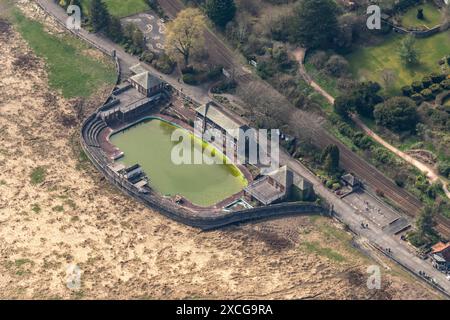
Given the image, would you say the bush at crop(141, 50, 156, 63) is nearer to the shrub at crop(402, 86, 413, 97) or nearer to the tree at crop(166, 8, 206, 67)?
the tree at crop(166, 8, 206, 67)

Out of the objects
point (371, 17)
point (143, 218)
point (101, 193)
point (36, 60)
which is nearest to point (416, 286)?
point (143, 218)

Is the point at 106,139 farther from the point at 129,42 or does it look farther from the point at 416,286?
the point at 416,286

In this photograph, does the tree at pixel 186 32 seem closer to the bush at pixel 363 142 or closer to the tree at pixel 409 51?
the bush at pixel 363 142

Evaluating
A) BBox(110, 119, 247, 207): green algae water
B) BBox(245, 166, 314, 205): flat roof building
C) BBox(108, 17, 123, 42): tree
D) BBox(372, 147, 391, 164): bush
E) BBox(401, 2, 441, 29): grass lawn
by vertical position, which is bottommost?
BBox(110, 119, 247, 207): green algae water

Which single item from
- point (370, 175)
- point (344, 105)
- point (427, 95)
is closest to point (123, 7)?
point (344, 105)

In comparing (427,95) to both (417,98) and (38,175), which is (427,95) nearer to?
(417,98)

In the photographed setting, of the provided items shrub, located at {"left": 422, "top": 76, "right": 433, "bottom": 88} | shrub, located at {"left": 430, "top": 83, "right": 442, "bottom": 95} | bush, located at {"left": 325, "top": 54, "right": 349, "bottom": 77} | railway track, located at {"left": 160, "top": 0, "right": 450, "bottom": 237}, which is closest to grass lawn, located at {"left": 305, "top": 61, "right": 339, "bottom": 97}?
bush, located at {"left": 325, "top": 54, "right": 349, "bottom": 77}
